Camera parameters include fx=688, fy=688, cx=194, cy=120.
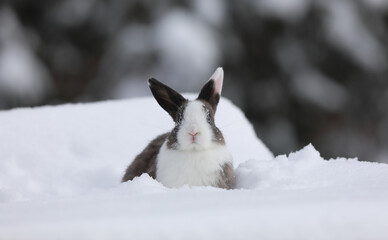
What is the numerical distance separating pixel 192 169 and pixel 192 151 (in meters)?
0.09

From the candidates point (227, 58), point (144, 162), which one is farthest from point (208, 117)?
point (227, 58)

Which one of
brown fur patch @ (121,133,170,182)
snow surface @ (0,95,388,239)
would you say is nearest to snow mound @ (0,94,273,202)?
snow surface @ (0,95,388,239)

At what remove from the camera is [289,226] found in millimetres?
1822

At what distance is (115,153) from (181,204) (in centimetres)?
192

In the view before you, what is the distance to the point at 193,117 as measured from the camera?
3.05 metres

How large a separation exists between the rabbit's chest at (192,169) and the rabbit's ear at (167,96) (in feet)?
0.80

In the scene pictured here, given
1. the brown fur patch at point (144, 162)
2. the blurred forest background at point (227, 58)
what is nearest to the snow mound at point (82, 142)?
the brown fur patch at point (144, 162)

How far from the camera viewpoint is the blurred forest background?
699 centimetres

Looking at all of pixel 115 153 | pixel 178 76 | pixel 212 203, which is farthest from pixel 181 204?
pixel 178 76

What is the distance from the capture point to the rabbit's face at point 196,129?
3.01 metres

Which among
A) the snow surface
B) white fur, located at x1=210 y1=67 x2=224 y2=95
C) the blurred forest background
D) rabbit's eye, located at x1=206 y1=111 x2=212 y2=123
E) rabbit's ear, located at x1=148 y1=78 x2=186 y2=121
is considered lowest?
the snow surface

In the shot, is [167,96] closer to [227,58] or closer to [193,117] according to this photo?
[193,117]

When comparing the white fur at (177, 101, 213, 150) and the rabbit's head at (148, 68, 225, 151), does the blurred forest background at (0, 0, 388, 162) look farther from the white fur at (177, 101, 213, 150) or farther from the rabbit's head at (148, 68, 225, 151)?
the white fur at (177, 101, 213, 150)

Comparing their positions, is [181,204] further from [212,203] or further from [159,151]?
[159,151]
